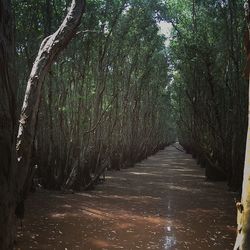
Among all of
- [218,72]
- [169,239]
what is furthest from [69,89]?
[169,239]

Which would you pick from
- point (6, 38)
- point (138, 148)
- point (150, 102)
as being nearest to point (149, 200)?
point (6, 38)

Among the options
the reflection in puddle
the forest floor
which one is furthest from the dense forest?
the reflection in puddle

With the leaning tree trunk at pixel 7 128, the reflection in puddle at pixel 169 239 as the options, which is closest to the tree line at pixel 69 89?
the leaning tree trunk at pixel 7 128

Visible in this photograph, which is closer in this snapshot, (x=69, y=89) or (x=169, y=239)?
(x=169, y=239)

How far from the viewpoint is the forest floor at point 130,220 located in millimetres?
6770

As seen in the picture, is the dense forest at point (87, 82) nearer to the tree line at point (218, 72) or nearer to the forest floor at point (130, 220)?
the tree line at point (218, 72)

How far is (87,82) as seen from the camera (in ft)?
49.0

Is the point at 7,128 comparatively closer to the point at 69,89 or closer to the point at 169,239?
the point at 169,239

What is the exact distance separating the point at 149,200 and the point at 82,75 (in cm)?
433

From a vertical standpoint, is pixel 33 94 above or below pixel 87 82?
below

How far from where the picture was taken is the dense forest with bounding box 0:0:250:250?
3367 mm

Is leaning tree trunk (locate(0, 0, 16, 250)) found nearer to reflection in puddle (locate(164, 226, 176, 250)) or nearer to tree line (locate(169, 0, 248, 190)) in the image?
reflection in puddle (locate(164, 226, 176, 250))

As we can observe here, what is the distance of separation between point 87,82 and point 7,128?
1192 centimetres

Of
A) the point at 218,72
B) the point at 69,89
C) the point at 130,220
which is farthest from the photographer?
the point at 218,72
